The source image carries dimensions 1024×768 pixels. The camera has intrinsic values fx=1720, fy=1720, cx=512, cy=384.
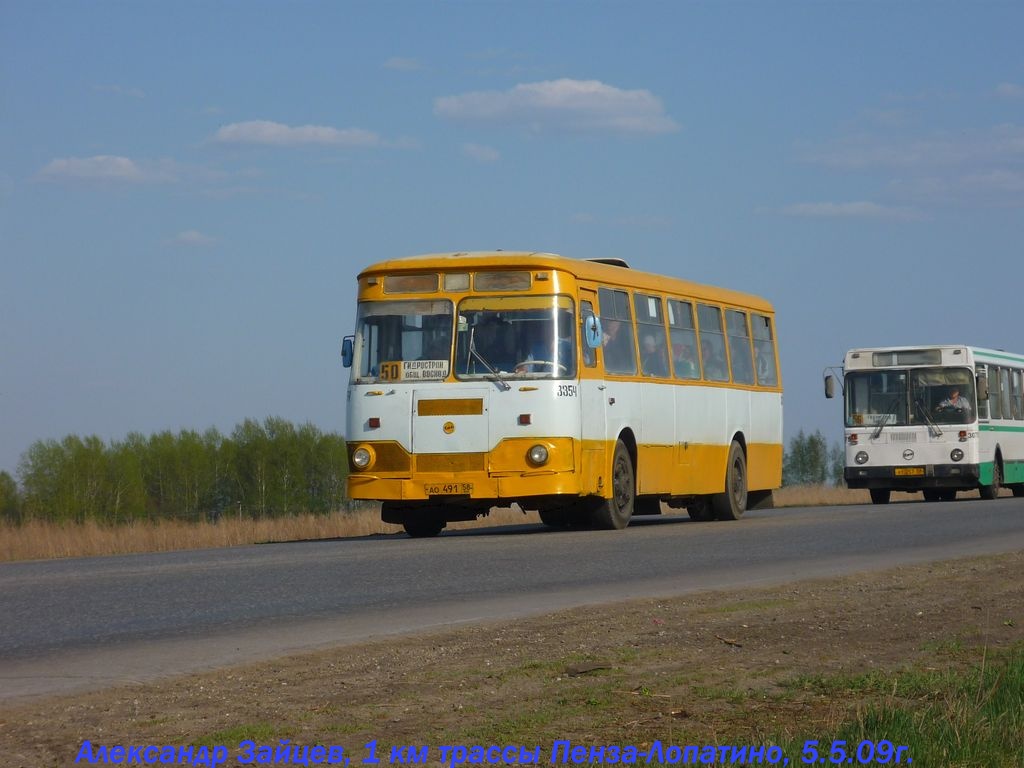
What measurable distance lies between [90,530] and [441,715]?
20.7 m

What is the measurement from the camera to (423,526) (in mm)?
22828

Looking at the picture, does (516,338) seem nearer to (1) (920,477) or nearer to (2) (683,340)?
(2) (683,340)

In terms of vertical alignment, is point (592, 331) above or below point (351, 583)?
above

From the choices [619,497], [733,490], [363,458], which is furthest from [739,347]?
[363,458]

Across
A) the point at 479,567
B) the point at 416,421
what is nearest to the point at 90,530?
the point at 416,421

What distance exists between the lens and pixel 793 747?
641cm

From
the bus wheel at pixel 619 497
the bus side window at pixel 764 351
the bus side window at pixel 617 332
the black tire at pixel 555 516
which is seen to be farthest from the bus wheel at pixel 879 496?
the bus wheel at pixel 619 497

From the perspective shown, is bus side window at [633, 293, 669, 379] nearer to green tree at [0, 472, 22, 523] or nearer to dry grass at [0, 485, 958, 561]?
dry grass at [0, 485, 958, 561]

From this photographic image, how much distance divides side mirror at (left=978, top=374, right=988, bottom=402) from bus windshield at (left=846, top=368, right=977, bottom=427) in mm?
179

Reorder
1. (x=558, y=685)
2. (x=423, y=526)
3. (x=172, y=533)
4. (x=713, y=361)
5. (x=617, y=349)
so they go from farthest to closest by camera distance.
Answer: (x=172, y=533) → (x=713, y=361) → (x=423, y=526) → (x=617, y=349) → (x=558, y=685)

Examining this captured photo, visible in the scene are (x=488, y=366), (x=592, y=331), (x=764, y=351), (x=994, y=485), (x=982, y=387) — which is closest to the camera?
(x=488, y=366)

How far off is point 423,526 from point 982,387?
59.3ft

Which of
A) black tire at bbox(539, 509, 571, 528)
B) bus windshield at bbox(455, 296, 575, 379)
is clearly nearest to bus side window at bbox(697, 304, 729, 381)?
black tire at bbox(539, 509, 571, 528)

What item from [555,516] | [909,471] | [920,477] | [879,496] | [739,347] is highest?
[739,347]
